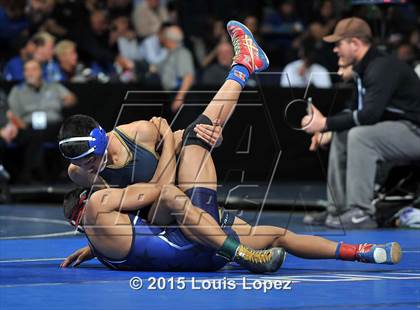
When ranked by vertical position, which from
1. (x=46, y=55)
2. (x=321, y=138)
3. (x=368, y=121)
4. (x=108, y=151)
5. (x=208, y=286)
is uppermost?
(x=108, y=151)

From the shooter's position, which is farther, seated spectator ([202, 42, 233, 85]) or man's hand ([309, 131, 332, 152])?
seated spectator ([202, 42, 233, 85])

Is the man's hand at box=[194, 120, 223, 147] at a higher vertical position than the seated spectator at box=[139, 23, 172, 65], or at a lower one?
higher

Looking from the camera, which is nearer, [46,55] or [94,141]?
[94,141]

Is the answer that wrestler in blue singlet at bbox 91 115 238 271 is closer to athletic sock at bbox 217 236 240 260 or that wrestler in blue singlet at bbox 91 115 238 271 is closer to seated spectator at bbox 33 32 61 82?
athletic sock at bbox 217 236 240 260

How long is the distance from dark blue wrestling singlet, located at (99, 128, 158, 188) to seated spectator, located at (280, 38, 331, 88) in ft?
22.5

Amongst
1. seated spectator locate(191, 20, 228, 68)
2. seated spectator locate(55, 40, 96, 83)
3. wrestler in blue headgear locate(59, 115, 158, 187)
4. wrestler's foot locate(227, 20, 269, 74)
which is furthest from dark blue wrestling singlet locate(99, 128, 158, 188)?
seated spectator locate(191, 20, 228, 68)

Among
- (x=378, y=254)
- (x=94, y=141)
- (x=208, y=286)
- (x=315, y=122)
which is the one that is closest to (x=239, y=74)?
(x=94, y=141)

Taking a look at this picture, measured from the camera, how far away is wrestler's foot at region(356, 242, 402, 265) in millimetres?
6562

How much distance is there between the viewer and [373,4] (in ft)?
39.5

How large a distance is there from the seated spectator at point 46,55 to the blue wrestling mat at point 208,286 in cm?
627

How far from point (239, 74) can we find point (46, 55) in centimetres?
687

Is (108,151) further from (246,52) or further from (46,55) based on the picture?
(46,55)

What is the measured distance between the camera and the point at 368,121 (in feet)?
31.8

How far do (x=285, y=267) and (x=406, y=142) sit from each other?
10.6 ft
